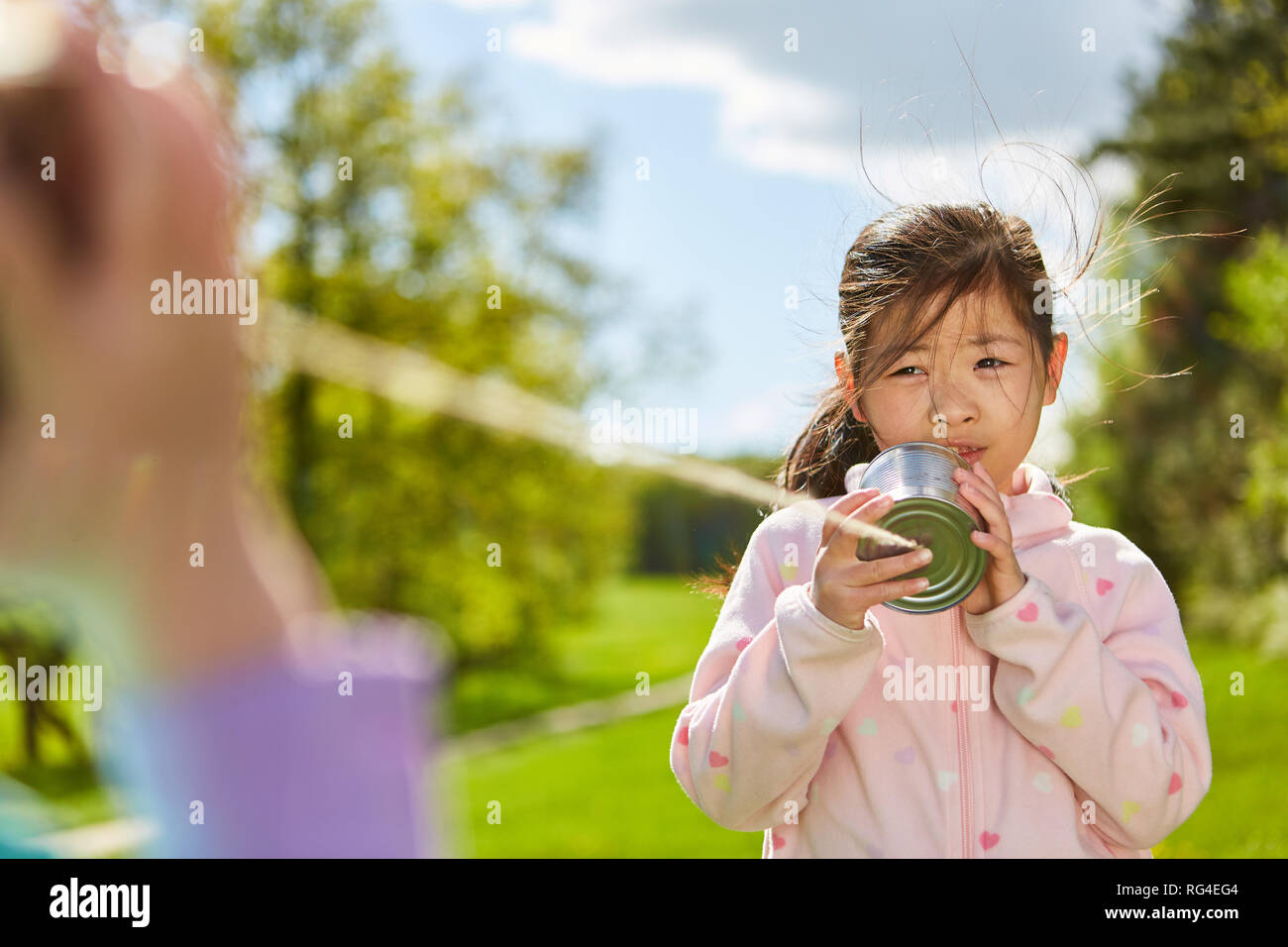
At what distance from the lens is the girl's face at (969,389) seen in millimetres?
2387

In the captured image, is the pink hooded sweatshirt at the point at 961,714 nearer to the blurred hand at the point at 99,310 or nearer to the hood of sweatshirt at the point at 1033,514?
the hood of sweatshirt at the point at 1033,514

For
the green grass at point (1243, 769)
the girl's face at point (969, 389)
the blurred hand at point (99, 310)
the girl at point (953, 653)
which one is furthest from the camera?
the green grass at point (1243, 769)

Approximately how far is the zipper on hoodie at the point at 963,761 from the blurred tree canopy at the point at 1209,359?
858 centimetres

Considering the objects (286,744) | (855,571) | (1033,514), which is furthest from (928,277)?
(286,744)

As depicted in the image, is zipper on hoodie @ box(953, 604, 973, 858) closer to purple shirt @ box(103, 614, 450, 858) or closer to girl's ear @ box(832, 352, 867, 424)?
girl's ear @ box(832, 352, 867, 424)

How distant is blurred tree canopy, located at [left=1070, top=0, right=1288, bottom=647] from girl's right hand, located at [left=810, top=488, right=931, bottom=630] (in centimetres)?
895

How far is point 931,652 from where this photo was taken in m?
2.41

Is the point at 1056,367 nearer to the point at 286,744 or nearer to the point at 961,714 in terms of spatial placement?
the point at 961,714

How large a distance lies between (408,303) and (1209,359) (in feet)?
48.6

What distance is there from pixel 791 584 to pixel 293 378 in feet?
55.6

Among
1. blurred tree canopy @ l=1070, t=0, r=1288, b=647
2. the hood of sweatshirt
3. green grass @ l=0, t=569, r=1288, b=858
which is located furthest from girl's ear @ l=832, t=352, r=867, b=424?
blurred tree canopy @ l=1070, t=0, r=1288, b=647

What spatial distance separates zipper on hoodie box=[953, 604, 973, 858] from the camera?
7.48ft

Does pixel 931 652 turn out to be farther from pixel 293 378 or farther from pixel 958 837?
pixel 293 378

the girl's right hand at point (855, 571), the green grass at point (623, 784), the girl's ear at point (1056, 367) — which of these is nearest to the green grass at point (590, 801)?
the green grass at point (623, 784)
